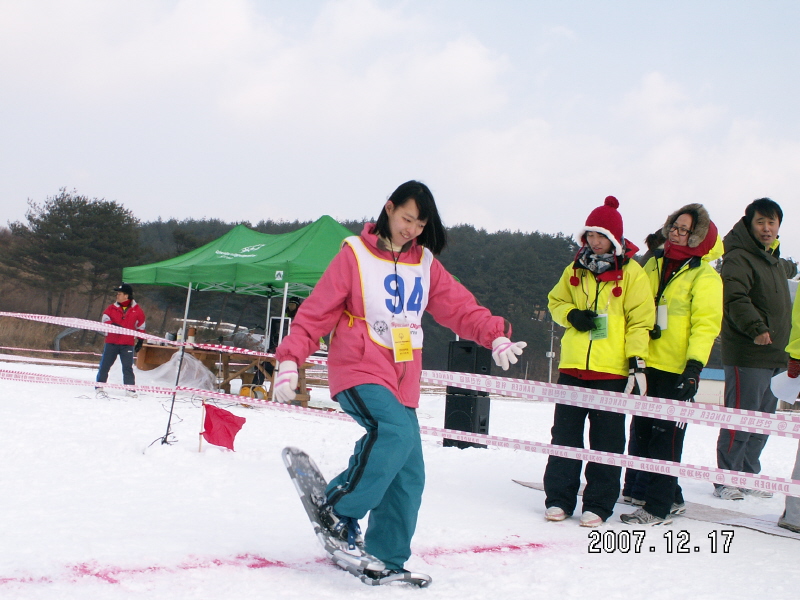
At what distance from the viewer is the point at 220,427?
5.15m

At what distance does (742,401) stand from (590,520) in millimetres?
1750

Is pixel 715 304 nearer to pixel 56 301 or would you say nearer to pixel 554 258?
pixel 56 301

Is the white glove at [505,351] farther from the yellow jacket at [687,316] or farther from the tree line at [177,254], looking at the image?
the tree line at [177,254]

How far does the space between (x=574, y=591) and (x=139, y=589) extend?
5.11ft

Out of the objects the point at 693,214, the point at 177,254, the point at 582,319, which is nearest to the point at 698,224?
the point at 693,214

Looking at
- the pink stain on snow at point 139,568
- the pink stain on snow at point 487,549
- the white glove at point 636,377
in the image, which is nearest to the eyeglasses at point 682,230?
the white glove at point 636,377

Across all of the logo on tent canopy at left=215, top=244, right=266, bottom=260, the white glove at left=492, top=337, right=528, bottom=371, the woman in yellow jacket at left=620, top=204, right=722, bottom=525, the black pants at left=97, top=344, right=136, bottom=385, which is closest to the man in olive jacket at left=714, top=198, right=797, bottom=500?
the woman in yellow jacket at left=620, top=204, right=722, bottom=525

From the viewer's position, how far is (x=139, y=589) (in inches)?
91.1

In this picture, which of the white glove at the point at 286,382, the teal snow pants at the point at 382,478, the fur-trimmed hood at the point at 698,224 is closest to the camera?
the white glove at the point at 286,382

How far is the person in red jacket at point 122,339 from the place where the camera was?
1005 cm

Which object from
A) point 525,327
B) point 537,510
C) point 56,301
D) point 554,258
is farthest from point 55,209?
point 537,510

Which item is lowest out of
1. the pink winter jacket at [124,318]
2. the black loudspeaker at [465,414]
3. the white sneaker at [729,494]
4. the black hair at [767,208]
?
the white sneaker at [729,494]

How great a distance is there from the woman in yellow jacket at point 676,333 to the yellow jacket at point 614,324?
0.18 m
